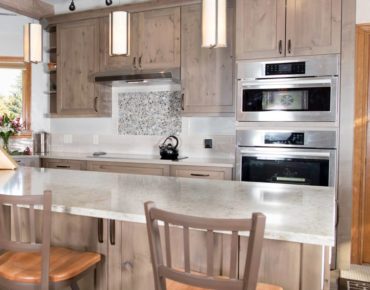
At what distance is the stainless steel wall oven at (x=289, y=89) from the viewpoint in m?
2.90

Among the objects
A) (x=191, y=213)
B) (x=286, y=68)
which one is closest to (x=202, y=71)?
(x=286, y=68)

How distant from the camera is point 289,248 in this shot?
1.31 metres

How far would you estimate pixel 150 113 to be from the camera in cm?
430

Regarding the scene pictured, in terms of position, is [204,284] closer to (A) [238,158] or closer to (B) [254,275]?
(B) [254,275]

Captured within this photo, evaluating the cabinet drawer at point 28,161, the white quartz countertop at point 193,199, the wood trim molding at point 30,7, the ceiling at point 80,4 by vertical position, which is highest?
the ceiling at point 80,4

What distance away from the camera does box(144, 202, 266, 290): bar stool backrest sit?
95 centimetres

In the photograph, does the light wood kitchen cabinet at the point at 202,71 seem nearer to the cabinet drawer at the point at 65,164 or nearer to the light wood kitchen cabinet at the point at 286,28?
the light wood kitchen cabinet at the point at 286,28

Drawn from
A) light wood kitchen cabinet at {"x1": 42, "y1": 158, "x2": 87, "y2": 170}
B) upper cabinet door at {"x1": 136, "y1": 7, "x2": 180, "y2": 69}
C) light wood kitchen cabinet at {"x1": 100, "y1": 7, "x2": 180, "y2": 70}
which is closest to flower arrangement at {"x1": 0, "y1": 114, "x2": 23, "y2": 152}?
light wood kitchen cabinet at {"x1": 42, "y1": 158, "x2": 87, "y2": 170}

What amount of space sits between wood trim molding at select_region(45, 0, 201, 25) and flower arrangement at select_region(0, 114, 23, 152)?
4.44 feet

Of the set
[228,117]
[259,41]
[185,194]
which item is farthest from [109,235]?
[228,117]

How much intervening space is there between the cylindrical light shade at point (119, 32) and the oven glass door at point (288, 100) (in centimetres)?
144

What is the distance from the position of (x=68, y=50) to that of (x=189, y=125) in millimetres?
1836

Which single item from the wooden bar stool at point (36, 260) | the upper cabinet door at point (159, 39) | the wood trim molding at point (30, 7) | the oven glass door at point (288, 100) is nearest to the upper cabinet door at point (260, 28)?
the oven glass door at point (288, 100)

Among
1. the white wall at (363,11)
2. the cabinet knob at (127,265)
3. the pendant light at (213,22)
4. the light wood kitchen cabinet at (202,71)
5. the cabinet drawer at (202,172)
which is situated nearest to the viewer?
the cabinet knob at (127,265)
